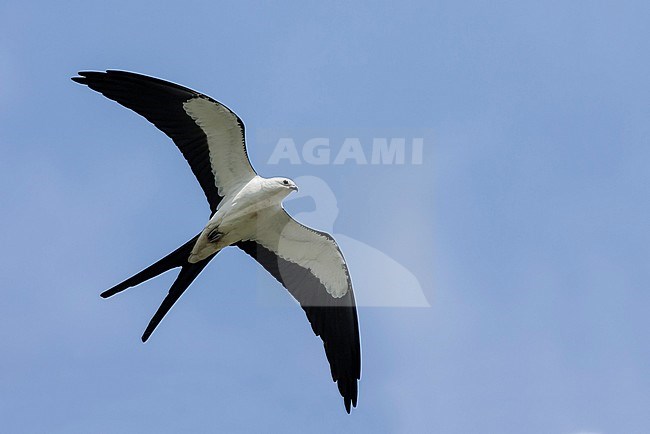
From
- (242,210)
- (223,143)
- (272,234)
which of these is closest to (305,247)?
(272,234)

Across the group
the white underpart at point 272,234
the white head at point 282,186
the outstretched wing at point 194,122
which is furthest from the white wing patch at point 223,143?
the white head at point 282,186

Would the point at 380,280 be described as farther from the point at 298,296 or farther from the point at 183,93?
the point at 183,93

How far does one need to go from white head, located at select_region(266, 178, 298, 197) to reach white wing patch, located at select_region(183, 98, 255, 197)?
733 mm

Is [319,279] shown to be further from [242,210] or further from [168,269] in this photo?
[168,269]

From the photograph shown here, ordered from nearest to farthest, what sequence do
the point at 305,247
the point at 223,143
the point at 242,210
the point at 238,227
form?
the point at 242,210 → the point at 238,227 → the point at 223,143 → the point at 305,247

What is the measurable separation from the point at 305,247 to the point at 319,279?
21.6 inches

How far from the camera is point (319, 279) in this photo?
1514cm

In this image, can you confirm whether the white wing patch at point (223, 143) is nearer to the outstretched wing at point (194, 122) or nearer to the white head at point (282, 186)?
the outstretched wing at point (194, 122)

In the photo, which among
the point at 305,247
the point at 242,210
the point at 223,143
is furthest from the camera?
the point at 305,247

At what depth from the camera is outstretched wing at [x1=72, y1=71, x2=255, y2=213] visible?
1436 centimetres

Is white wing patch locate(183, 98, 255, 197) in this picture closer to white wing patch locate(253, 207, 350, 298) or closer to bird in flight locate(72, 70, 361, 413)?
bird in flight locate(72, 70, 361, 413)

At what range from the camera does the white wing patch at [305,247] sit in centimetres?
1476

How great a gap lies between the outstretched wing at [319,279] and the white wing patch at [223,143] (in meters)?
0.77

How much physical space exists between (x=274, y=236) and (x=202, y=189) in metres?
1.30
